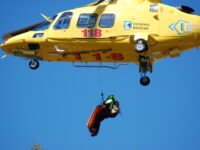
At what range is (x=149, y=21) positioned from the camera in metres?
38.9

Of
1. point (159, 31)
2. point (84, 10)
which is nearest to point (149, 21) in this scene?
point (159, 31)

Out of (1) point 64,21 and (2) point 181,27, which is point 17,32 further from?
(2) point 181,27

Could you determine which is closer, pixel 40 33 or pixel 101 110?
pixel 101 110

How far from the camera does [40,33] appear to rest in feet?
135

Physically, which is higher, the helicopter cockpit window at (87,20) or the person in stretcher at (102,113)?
the helicopter cockpit window at (87,20)

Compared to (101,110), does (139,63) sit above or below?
above

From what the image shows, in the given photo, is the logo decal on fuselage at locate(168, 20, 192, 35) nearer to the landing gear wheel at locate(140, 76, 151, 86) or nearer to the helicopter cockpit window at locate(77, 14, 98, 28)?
the landing gear wheel at locate(140, 76, 151, 86)

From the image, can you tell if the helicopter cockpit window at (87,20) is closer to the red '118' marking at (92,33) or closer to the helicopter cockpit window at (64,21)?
the red '118' marking at (92,33)

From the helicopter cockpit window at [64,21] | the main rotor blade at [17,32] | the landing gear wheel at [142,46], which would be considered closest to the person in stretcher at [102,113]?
the landing gear wheel at [142,46]

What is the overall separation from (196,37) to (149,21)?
2.65 meters

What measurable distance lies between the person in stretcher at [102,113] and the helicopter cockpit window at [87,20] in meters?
4.52

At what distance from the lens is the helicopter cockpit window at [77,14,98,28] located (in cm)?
3966

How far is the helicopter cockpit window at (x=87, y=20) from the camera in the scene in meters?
39.7

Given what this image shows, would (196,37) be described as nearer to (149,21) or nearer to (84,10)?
(149,21)
